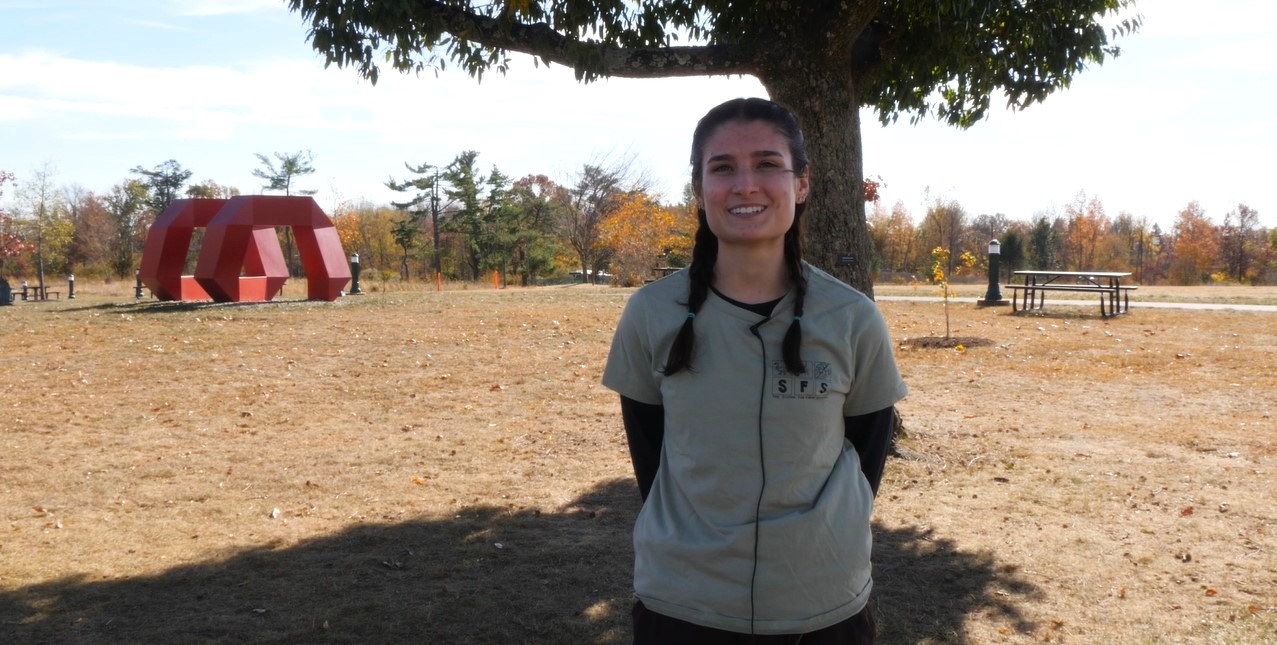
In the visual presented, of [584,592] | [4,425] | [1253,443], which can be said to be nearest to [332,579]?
[584,592]

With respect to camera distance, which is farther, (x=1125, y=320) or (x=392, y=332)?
(x=1125, y=320)

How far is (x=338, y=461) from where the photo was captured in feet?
23.7

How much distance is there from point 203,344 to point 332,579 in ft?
30.3

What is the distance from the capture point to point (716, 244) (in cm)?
221

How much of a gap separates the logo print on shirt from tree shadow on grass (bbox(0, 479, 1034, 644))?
2.42m

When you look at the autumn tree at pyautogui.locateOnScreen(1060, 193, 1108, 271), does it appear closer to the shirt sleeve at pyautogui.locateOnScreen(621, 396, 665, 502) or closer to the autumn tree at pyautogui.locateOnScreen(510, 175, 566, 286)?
the autumn tree at pyautogui.locateOnScreen(510, 175, 566, 286)

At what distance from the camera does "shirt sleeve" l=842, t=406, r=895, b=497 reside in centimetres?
217

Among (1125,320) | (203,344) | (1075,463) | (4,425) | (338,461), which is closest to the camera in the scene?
(1075,463)

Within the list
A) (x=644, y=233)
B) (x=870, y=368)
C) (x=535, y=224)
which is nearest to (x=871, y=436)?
(x=870, y=368)

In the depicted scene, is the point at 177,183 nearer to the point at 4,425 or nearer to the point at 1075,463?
the point at 4,425

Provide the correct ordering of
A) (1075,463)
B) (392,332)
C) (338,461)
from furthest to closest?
1. (392,332)
2. (338,461)
3. (1075,463)

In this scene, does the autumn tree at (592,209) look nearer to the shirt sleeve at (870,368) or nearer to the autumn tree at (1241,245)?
the autumn tree at (1241,245)

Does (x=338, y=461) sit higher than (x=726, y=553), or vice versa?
(x=726, y=553)

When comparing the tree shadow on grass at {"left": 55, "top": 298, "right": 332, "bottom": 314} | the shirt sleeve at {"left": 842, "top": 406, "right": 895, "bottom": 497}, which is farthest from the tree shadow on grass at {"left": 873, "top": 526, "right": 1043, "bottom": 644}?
the tree shadow on grass at {"left": 55, "top": 298, "right": 332, "bottom": 314}
